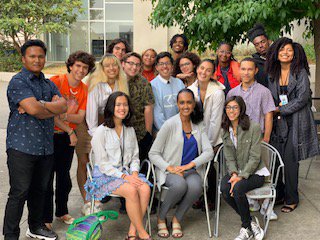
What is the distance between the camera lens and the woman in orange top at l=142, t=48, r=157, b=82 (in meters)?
5.12

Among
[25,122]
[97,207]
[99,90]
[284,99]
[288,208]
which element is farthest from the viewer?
[288,208]

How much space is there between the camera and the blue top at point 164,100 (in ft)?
15.7

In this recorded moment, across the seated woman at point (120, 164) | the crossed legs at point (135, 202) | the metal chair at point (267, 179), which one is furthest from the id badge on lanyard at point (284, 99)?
the crossed legs at point (135, 202)

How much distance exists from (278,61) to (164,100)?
4.29ft

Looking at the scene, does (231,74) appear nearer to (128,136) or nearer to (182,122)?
(182,122)

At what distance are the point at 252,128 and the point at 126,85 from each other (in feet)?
4.36

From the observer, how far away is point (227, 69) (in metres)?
5.24

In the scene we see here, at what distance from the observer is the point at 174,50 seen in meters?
5.76

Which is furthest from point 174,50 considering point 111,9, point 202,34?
point 111,9

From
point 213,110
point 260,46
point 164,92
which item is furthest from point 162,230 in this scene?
point 260,46

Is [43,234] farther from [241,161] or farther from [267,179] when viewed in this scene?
[267,179]

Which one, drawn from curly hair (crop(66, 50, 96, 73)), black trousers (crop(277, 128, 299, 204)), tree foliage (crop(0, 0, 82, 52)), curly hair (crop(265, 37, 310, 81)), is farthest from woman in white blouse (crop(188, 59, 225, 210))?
tree foliage (crop(0, 0, 82, 52))

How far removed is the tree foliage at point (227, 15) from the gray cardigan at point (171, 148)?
1895 millimetres

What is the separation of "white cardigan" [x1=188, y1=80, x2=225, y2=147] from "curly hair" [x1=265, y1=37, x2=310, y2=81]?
0.58m
